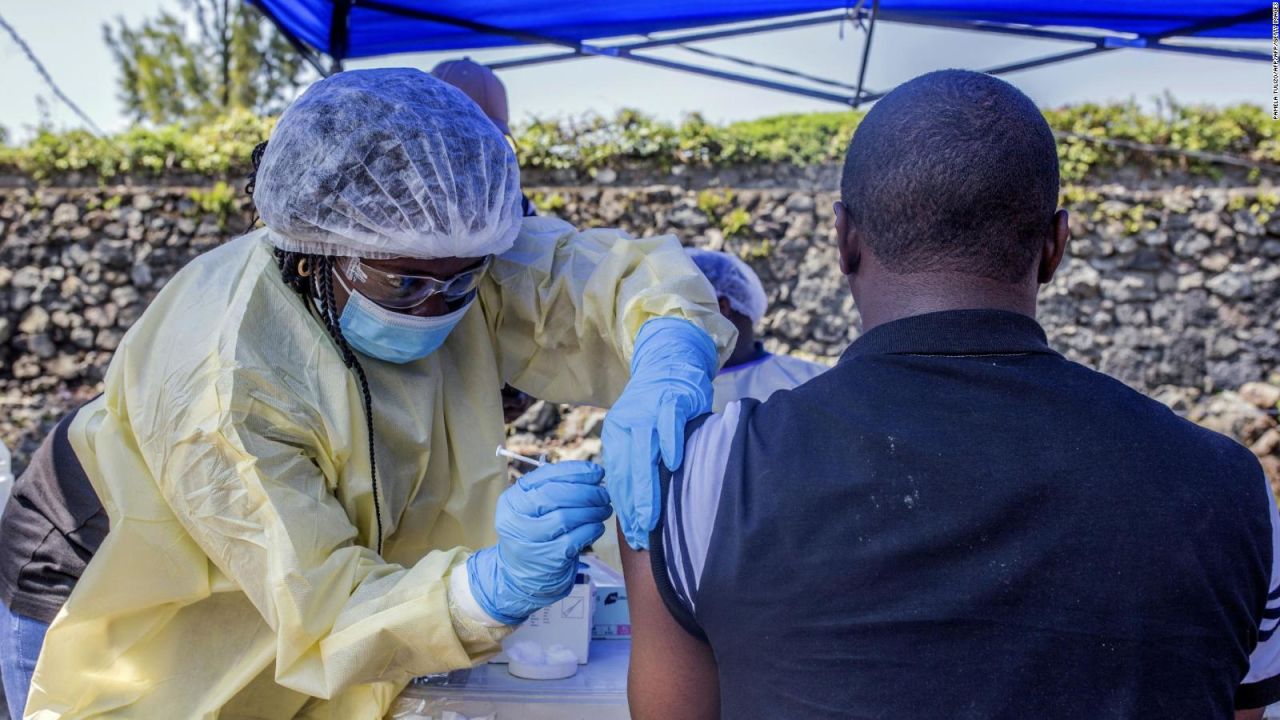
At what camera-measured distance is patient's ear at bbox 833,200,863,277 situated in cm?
116

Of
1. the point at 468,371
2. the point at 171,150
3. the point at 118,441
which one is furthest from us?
the point at 171,150

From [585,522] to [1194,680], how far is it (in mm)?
781

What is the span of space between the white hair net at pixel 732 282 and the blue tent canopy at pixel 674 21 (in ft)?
2.50

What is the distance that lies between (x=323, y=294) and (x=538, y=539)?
62cm

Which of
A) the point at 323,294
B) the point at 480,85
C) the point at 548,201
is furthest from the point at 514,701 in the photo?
the point at 548,201

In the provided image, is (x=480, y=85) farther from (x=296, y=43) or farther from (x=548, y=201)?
(x=548, y=201)

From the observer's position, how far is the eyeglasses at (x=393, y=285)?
64.9 inches

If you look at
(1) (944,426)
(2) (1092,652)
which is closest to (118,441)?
(1) (944,426)

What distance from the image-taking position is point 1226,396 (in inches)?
269

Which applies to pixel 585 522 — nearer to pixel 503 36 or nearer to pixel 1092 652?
pixel 1092 652

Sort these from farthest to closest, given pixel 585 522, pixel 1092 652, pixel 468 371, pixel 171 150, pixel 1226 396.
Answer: pixel 171 150 < pixel 1226 396 < pixel 468 371 < pixel 585 522 < pixel 1092 652

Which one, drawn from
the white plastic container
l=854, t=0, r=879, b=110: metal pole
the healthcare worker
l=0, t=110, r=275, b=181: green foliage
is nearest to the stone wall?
l=0, t=110, r=275, b=181: green foliage

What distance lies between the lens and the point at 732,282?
3.61 meters

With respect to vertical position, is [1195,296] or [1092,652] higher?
[1092,652]
